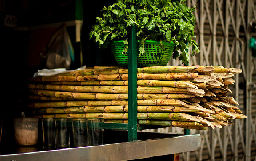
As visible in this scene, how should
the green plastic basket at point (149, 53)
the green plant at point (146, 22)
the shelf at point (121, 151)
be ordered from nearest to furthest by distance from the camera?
the shelf at point (121, 151) → the green plant at point (146, 22) → the green plastic basket at point (149, 53)

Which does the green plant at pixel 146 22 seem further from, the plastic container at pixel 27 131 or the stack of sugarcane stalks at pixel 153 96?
the plastic container at pixel 27 131

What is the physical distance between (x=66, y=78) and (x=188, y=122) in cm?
107

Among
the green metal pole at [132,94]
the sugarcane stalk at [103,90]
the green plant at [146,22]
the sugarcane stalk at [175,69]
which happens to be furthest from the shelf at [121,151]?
the green plant at [146,22]

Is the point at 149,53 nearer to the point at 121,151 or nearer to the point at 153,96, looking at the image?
the point at 153,96

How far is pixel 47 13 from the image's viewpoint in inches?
241

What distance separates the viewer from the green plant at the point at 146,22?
9.81ft

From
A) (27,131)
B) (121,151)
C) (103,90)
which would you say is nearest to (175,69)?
(103,90)

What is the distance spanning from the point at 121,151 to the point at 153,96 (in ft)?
1.59

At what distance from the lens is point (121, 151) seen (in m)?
2.72

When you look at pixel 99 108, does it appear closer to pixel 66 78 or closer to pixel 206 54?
pixel 66 78

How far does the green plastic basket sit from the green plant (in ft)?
0.13

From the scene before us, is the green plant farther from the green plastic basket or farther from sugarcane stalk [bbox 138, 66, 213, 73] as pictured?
sugarcane stalk [bbox 138, 66, 213, 73]

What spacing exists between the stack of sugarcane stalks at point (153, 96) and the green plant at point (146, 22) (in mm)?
248

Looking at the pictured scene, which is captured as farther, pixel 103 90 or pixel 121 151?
pixel 103 90
